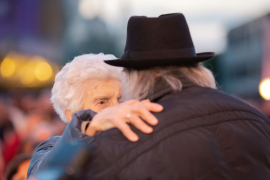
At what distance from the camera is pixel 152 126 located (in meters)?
1.33

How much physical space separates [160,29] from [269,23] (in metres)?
20.5

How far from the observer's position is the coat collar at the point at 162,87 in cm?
148

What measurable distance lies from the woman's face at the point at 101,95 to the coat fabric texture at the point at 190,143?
1.24 m

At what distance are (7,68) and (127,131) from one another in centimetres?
1225

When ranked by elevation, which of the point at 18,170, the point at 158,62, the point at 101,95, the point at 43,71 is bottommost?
the point at 43,71

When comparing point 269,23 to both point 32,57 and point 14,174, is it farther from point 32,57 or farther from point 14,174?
point 14,174

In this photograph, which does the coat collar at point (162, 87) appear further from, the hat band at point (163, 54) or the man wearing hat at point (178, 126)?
the hat band at point (163, 54)

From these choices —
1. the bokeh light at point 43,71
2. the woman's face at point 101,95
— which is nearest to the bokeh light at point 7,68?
the bokeh light at point 43,71

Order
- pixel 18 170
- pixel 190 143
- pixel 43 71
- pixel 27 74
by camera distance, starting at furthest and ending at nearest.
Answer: pixel 43 71 → pixel 27 74 → pixel 18 170 → pixel 190 143

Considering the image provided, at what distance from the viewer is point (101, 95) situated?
108 inches

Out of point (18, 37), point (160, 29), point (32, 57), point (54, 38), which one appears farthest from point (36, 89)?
point (160, 29)

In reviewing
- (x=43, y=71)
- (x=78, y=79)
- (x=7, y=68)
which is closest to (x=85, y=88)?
(x=78, y=79)

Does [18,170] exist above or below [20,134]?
above

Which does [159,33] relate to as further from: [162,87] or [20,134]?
[20,134]
